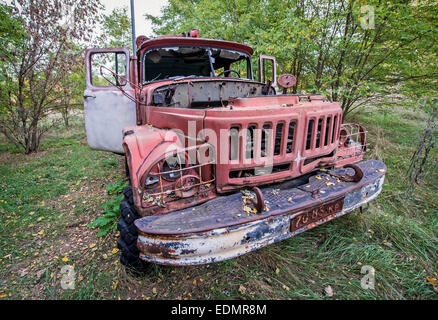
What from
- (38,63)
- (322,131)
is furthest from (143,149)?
(38,63)

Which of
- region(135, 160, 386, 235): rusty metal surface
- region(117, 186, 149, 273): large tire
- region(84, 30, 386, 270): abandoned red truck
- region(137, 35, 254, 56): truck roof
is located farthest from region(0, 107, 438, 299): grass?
region(137, 35, 254, 56): truck roof

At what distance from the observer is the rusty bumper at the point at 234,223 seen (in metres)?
1.69

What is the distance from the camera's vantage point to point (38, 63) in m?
6.91

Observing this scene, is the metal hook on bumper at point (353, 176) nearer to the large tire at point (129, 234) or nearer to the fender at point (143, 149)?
the fender at point (143, 149)

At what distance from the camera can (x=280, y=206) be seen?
6.57ft

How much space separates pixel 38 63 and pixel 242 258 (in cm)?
832

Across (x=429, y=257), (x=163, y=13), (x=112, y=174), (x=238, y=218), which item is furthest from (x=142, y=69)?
(x=163, y=13)

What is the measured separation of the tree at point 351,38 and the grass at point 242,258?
2836mm

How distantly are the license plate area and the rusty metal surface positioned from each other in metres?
0.07

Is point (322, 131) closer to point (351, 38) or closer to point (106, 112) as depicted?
point (106, 112)

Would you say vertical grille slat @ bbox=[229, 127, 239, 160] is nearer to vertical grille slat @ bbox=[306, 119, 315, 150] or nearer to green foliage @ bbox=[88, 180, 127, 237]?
vertical grille slat @ bbox=[306, 119, 315, 150]

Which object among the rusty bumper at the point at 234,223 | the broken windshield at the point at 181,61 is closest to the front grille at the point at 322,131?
the rusty bumper at the point at 234,223
